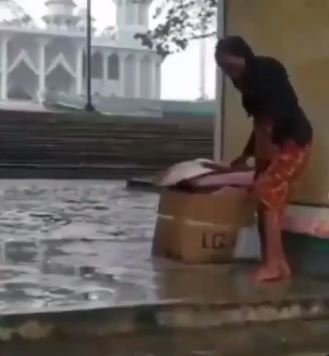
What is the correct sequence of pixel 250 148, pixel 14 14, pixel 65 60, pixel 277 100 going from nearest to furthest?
pixel 277 100 → pixel 250 148 → pixel 14 14 → pixel 65 60

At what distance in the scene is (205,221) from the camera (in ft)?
16.4

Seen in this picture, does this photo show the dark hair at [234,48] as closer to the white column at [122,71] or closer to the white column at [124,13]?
the white column at [124,13]

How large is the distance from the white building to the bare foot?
669 inches

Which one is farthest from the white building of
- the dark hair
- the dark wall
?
the dark hair

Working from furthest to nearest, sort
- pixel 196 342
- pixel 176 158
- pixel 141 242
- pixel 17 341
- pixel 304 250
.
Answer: pixel 176 158 < pixel 141 242 < pixel 304 250 < pixel 196 342 < pixel 17 341

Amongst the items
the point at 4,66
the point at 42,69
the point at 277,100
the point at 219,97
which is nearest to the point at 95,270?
the point at 277,100

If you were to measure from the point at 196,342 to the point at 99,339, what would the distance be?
353 millimetres

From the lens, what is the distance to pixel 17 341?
3619mm

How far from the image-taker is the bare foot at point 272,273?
15.3 ft

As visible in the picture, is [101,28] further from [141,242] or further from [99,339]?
[99,339]

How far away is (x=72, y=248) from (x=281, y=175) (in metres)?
1.50

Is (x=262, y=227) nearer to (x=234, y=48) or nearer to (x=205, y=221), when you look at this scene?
(x=205, y=221)

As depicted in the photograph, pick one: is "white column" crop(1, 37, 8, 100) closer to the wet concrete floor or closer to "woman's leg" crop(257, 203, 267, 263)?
the wet concrete floor

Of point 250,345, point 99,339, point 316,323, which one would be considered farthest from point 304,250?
point 99,339
